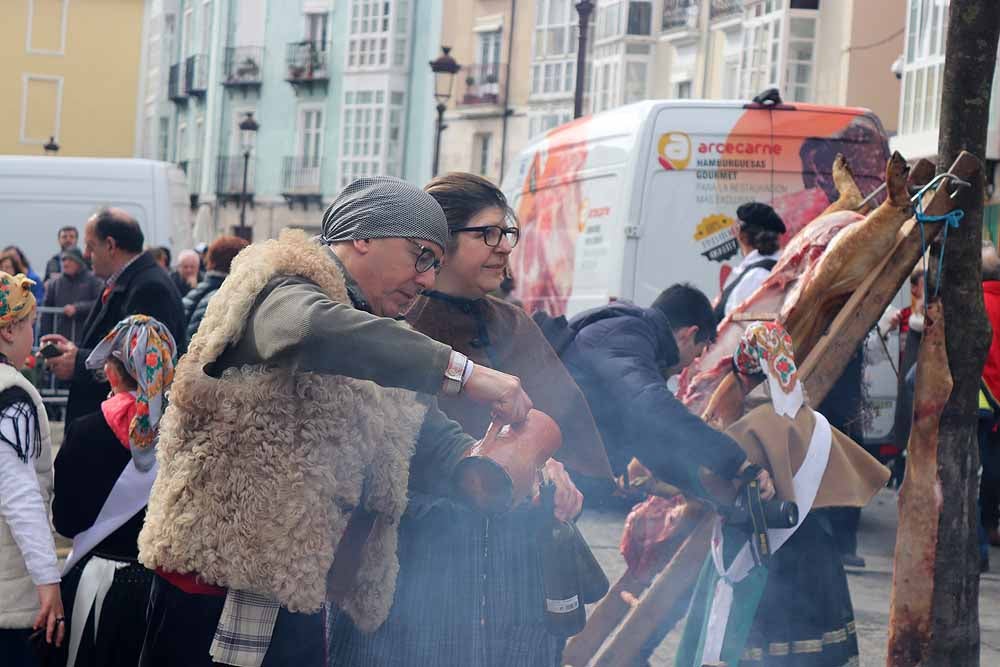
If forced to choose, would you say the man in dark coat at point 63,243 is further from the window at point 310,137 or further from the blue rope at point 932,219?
the window at point 310,137

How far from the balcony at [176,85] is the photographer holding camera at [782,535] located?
48.2m

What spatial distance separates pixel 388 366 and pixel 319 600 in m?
0.58

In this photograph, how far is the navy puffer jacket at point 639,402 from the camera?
4867 millimetres

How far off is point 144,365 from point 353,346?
2.20m

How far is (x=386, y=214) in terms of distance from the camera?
353cm

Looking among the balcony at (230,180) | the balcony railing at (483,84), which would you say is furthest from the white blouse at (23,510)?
the balcony at (230,180)

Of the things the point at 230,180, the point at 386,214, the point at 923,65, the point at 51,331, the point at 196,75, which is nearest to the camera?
the point at 386,214

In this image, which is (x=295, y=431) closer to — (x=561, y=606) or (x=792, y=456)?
A: (x=561, y=606)

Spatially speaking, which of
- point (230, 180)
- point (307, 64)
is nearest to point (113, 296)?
point (230, 180)

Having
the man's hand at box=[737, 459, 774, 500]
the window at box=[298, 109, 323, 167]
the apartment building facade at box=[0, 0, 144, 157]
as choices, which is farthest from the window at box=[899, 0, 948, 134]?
the apartment building facade at box=[0, 0, 144, 157]

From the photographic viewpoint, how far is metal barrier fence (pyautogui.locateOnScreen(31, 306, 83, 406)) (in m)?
14.1

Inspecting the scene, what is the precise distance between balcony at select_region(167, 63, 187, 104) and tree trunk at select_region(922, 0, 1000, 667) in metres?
47.5

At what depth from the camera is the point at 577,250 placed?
38.9 ft

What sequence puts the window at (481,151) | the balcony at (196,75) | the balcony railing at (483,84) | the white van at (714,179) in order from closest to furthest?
the white van at (714,179) < the balcony railing at (483,84) < the window at (481,151) < the balcony at (196,75)
